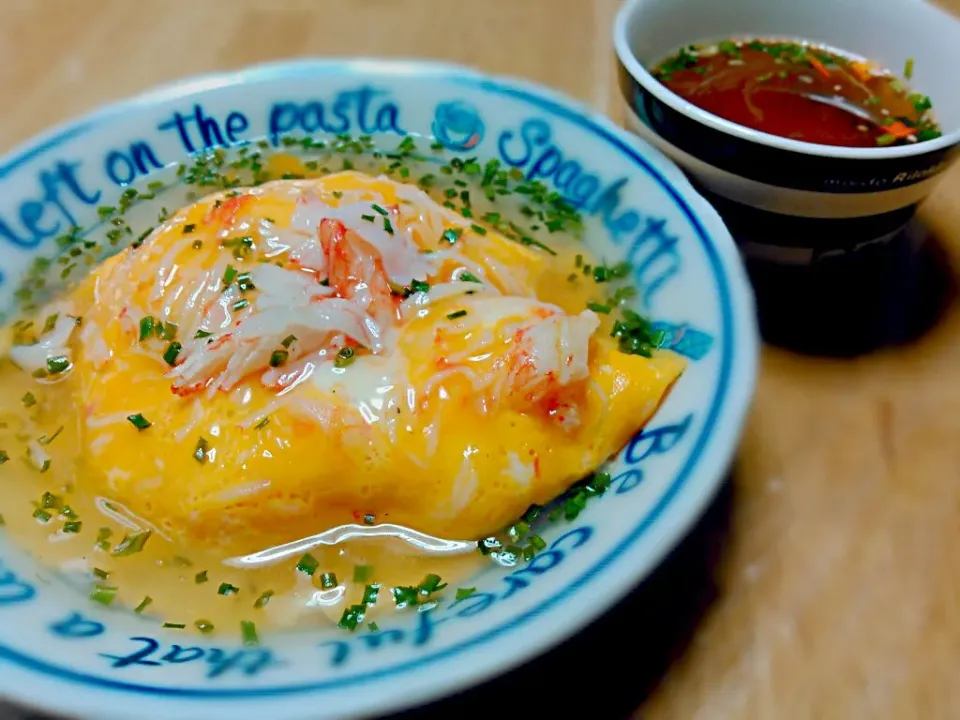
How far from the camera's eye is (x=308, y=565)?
126cm

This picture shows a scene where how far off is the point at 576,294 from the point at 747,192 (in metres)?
0.39

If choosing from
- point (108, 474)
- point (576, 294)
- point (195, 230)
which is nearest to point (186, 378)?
point (108, 474)

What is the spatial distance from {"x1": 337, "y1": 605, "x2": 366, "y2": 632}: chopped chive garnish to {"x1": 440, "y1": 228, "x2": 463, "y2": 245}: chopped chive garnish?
722mm

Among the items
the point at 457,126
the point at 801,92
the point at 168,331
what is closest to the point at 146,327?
the point at 168,331

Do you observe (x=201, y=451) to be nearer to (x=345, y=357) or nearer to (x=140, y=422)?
(x=140, y=422)

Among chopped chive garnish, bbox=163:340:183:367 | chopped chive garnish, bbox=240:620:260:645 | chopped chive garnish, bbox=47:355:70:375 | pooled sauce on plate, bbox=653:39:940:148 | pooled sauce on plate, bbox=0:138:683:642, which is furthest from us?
pooled sauce on plate, bbox=653:39:940:148

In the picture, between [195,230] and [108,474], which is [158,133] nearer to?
[195,230]

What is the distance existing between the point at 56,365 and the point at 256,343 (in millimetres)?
538

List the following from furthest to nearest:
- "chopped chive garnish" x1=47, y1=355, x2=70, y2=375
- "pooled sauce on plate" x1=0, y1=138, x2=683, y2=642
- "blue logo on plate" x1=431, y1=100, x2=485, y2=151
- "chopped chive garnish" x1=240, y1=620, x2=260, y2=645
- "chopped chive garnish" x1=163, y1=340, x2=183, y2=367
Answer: "blue logo on plate" x1=431, y1=100, x2=485, y2=151 < "chopped chive garnish" x1=47, y1=355, x2=70, y2=375 < "chopped chive garnish" x1=163, y1=340, x2=183, y2=367 < "pooled sauce on plate" x1=0, y1=138, x2=683, y2=642 < "chopped chive garnish" x1=240, y1=620, x2=260, y2=645

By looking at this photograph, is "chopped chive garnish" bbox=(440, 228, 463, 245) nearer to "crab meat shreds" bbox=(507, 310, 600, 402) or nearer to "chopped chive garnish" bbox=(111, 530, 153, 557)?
"crab meat shreds" bbox=(507, 310, 600, 402)

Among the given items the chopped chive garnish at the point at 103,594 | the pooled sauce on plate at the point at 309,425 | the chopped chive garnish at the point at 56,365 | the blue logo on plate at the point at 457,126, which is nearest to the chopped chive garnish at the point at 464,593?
the pooled sauce on plate at the point at 309,425

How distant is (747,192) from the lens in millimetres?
1562

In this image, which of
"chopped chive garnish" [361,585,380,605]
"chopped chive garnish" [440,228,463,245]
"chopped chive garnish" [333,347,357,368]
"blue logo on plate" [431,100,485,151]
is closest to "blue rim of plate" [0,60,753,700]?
"blue logo on plate" [431,100,485,151]

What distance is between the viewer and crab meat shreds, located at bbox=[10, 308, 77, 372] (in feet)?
5.03
